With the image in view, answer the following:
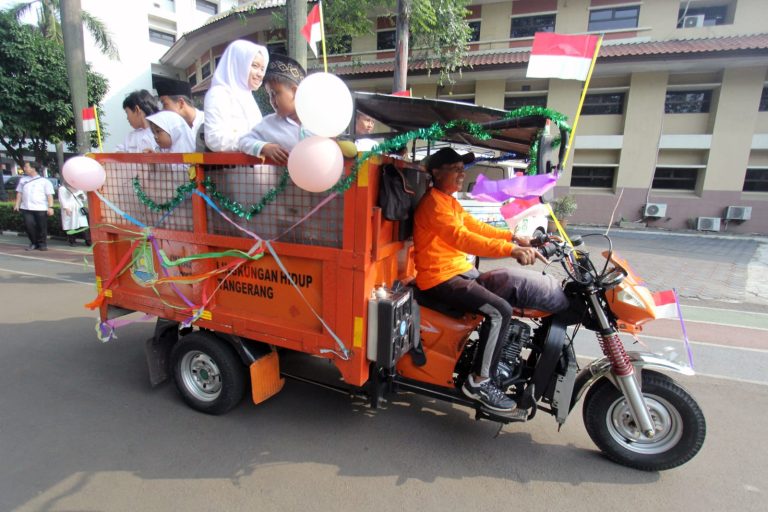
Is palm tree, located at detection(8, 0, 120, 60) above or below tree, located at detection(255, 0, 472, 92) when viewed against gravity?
above

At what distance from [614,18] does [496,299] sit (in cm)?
1748

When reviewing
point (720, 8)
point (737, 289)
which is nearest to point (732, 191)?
point (720, 8)

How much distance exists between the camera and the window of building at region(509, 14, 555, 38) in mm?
15664

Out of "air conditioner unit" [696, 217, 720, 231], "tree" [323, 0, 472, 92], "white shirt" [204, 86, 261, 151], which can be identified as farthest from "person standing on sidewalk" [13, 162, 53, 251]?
"air conditioner unit" [696, 217, 720, 231]

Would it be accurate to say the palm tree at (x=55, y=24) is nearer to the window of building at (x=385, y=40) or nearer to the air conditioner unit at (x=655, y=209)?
the window of building at (x=385, y=40)

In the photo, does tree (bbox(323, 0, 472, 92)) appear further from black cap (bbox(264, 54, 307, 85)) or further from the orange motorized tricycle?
the orange motorized tricycle

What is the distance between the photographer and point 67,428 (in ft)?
9.01

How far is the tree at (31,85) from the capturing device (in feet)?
38.1

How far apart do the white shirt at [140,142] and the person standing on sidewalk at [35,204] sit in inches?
270

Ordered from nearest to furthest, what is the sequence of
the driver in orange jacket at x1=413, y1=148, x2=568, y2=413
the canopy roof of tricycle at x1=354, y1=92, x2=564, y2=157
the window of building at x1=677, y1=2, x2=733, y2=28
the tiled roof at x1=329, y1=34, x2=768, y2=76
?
1. the canopy roof of tricycle at x1=354, y1=92, x2=564, y2=157
2. the driver in orange jacket at x1=413, y1=148, x2=568, y2=413
3. the tiled roof at x1=329, y1=34, x2=768, y2=76
4. the window of building at x1=677, y1=2, x2=733, y2=28

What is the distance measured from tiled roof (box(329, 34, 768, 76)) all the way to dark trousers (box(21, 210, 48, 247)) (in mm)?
10409

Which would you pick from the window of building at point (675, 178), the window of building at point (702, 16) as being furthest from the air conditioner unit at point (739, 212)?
the window of building at point (702, 16)

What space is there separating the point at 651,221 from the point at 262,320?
16.3m

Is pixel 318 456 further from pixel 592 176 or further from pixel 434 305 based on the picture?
pixel 592 176
